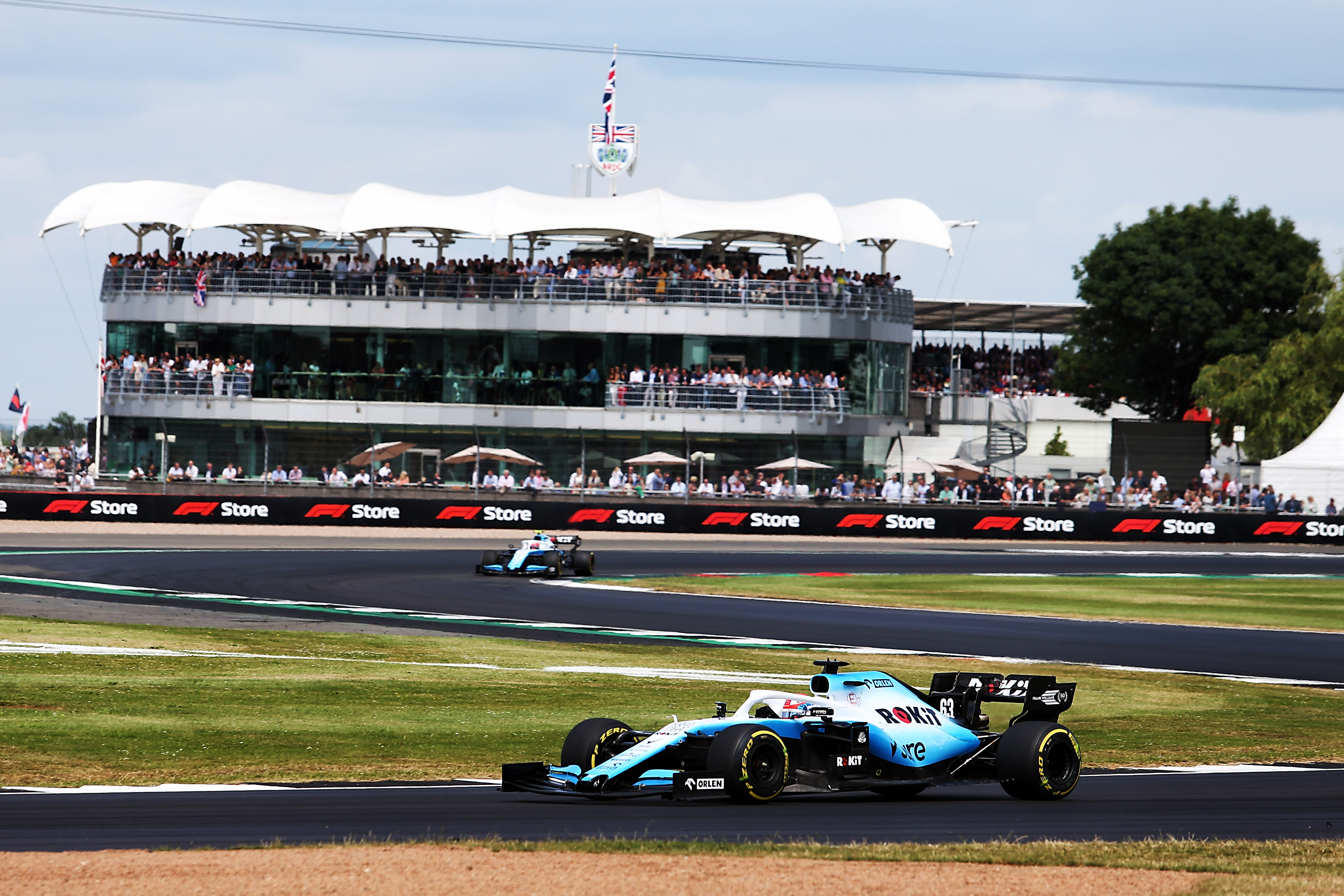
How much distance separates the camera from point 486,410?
2291 inches

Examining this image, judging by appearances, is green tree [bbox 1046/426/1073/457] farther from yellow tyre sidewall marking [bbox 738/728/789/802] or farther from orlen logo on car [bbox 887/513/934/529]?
yellow tyre sidewall marking [bbox 738/728/789/802]

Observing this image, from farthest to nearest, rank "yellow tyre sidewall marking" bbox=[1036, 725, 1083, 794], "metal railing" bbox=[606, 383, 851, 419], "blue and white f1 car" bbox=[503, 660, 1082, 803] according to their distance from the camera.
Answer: "metal railing" bbox=[606, 383, 851, 419]
"yellow tyre sidewall marking" bbox=[1036, 725, 1083, 794]
"blue and white f1 car" bbox=[503, 660, 1082, 803]

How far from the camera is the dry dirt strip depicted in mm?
8281

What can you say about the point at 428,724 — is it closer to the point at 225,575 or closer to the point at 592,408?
the point at 225,575

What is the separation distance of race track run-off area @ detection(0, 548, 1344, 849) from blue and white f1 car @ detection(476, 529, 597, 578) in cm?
71

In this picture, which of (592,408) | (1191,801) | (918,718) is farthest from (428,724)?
(592,408)

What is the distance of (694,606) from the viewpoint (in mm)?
30172

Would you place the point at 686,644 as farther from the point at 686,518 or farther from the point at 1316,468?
the point at 1316,468

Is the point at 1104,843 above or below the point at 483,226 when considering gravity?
below

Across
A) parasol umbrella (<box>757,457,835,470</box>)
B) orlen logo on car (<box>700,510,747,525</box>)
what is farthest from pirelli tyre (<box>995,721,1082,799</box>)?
parasol umbrella (<box>757,457,835,470</box>)

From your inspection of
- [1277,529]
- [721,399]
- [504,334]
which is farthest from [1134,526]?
[504,334]

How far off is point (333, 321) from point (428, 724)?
152ft

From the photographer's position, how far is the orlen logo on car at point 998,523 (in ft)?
171

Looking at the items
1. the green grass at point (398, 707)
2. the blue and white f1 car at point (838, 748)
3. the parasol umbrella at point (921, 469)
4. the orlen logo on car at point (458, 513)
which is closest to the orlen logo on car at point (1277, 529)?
the parasol umbrella at point (921, 469)
